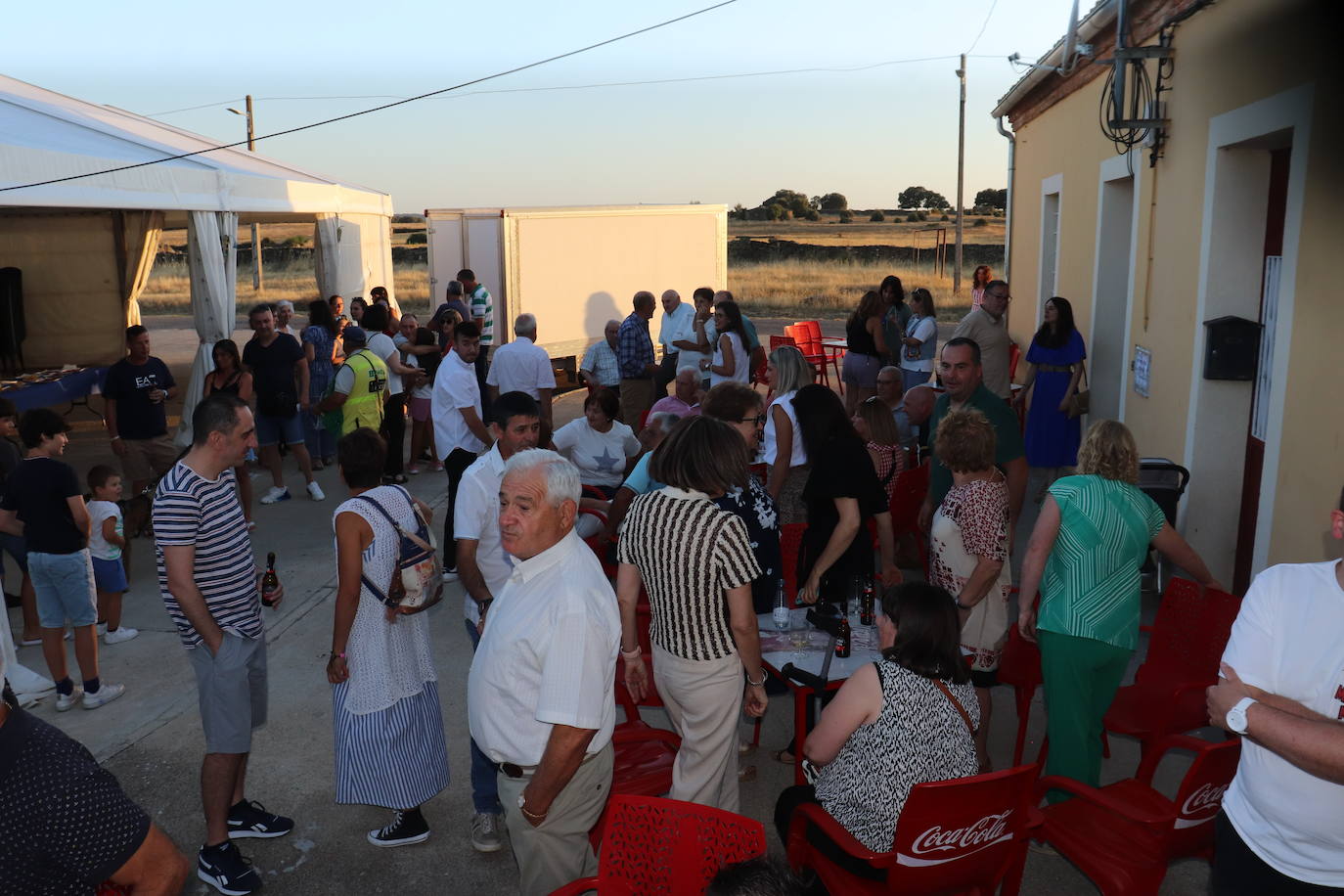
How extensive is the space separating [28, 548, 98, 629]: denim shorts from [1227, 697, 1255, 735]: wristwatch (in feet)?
16.1

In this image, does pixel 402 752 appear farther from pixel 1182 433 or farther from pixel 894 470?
pixel 1182 433

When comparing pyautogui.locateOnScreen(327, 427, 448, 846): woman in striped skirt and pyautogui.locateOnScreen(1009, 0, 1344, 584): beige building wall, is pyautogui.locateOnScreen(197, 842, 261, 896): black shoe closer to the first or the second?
pyautogui.locateOnScreen(327, 427, 448, 846): woman in striped skirt

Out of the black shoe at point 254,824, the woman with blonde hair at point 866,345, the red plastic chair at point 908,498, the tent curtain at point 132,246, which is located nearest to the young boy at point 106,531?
the black shoe at point 254,824

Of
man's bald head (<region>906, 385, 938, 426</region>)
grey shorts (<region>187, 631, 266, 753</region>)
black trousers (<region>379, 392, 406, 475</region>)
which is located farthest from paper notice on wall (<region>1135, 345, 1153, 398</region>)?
black trousers (<region>379, 392, 406, 475</region>)

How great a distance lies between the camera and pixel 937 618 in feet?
9.14

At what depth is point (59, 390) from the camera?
11875mm

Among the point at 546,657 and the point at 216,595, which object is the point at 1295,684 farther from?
the point at 216,595

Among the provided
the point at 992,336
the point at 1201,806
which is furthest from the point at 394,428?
the point at 1201,806

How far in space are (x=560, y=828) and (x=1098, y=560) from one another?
6.73ft

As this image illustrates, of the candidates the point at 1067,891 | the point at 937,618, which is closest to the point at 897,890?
the point at 937,618

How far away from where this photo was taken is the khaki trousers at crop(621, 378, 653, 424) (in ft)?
33.4

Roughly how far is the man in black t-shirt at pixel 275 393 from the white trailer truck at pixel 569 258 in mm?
→ 6067

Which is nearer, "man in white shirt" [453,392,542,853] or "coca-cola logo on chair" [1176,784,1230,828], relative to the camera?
"coca-cola logo on chair" [1176,784,1230,828]

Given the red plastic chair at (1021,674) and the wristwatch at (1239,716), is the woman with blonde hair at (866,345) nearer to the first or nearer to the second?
the red plastic chair at (1021,674)
